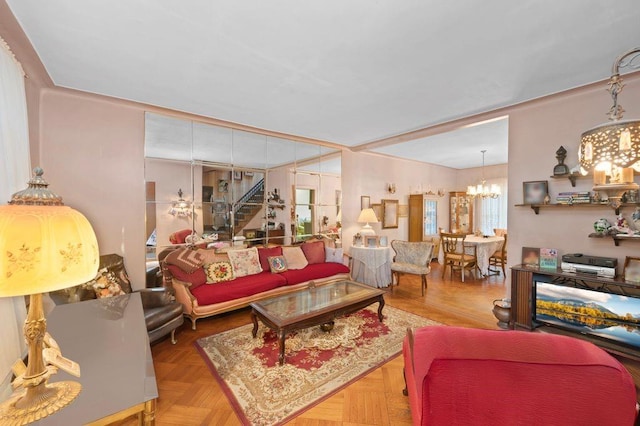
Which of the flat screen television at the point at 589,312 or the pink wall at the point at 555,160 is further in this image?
the pink wall at the point at 555,160

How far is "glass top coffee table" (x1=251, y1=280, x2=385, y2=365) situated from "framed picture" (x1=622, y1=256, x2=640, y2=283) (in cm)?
220

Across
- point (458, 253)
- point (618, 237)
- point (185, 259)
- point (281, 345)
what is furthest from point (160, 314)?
point (458, 253)

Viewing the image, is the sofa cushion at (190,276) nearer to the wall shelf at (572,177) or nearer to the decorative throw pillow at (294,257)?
the decorative throw pillow at (294,257)

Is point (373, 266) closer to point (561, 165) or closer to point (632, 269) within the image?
point (561, 165)

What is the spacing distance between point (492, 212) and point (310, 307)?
6517mm

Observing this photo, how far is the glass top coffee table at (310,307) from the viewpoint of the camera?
2.40m

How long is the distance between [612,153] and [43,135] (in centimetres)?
440

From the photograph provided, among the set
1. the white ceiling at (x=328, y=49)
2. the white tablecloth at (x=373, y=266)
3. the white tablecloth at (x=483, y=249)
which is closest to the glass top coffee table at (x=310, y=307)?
the white tablecloth at (x=373, y=266)

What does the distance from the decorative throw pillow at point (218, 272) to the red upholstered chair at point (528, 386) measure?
2.96 m

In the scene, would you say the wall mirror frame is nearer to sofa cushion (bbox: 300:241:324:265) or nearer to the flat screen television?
sofa cushion (bbox: 300:241:324:265)

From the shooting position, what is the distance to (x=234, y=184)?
3971mm

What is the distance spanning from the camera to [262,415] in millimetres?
1768

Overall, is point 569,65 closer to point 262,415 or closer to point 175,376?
point 262,415

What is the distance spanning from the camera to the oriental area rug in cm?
189
